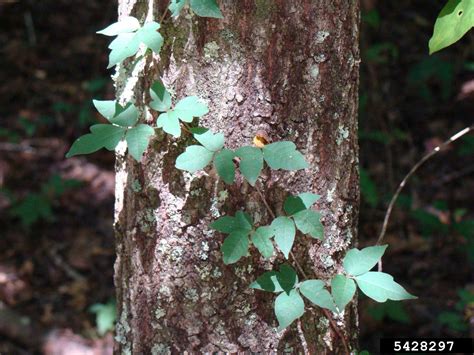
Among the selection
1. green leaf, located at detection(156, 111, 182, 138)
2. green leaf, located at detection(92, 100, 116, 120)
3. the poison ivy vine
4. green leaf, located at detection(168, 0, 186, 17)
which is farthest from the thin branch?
green leaf, located at detection(168, 0, 186, 17)

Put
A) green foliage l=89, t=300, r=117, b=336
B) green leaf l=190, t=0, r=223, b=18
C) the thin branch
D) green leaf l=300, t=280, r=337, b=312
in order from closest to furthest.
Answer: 1. green leaf l=190, t=0, r=223, b=18
2. green leaf l=300, t=280, r=337, b=312
3. the thin branch
4. green foliage l=89, t=300, r=117, b=336

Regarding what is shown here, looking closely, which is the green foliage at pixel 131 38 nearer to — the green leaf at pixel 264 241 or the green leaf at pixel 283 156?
the green leaf at pixel 283 156

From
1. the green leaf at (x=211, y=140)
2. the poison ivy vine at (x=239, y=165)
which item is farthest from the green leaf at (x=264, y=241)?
the green leaf at (x=211, y=140)

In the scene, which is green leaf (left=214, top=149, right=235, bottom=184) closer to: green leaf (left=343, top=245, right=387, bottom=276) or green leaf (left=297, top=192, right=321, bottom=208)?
green leaf (left=297, top=192, right=321, bottom=208)

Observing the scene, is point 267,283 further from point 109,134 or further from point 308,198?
point 109,134

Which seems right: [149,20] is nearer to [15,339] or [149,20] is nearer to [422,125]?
[15,339]

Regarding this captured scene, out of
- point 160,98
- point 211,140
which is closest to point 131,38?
point 160,98
